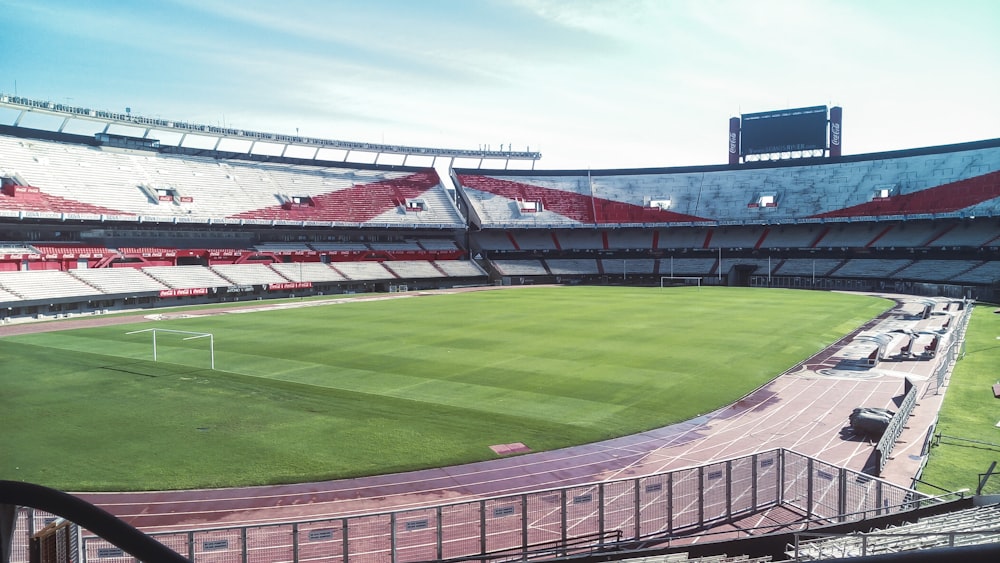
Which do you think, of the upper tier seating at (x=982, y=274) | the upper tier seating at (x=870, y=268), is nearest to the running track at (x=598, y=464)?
the upper tier seating at (x=982, y=274)

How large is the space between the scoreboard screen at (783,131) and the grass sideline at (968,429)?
60.6m

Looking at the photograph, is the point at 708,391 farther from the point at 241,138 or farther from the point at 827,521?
the point at 241,138

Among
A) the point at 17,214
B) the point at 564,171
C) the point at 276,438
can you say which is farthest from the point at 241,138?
the point at 276,438

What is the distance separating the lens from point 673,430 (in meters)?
17.3

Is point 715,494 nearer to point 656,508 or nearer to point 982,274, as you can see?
point 656,508

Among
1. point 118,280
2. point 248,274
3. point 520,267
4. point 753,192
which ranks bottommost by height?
point 118,280

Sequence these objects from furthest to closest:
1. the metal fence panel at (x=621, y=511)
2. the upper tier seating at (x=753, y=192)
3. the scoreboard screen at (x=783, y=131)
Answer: the scoreboard screen at (x=783, y=131) < the upper tier seating at (x=753, y=192) < the metal fence panel at (x=621, y=511)

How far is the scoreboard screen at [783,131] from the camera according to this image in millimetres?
81500

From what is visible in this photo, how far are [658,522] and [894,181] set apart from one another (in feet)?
256

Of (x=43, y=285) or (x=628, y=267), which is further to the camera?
(x=628, y=267)

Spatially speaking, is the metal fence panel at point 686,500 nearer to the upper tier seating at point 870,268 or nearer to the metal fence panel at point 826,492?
the metal fence panel at point 826,492

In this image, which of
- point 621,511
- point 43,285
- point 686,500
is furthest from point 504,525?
point 43,285

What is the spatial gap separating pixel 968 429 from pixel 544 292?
164ft

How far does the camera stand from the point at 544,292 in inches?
2601
